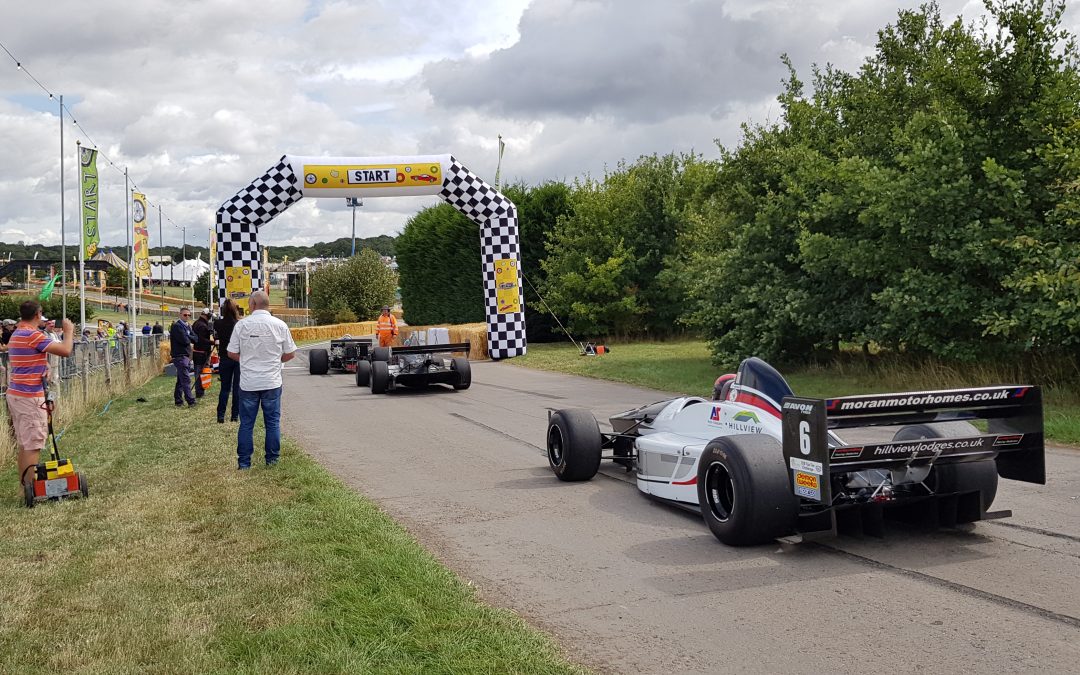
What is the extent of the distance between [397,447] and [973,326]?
9183 millimetres

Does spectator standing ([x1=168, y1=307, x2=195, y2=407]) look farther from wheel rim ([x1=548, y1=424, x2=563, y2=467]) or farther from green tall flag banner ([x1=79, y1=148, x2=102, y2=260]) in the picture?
green tall flag banner ([x1=79, y1=148, x2=102, y2=260])

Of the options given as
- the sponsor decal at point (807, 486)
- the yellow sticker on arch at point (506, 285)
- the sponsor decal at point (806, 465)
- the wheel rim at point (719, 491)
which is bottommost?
the wheel rim at point (719, 491)

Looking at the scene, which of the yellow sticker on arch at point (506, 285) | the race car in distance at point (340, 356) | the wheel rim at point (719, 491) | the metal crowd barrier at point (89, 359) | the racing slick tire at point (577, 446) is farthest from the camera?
the yellow sticker on arch at point (506, 285)

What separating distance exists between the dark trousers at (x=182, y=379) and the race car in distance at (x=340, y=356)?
7.22 meters

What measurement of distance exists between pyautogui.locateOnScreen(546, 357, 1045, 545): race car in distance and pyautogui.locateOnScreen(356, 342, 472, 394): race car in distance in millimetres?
12203

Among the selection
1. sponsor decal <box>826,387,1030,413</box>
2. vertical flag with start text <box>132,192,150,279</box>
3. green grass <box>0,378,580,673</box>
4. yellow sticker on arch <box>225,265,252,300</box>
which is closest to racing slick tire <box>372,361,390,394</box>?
yellow sticker on arch <box>225,265,252,300</box>

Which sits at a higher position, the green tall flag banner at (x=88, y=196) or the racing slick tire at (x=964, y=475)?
the green tall flag banner at (x=88, y=196)

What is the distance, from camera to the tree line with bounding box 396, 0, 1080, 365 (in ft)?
43.6

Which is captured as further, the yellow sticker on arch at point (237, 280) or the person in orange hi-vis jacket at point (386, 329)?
the yellow sticker on arch at point (237, 280)

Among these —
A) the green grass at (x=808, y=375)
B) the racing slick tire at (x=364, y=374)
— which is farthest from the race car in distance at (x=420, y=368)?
the green grass at (x=808, y=375)

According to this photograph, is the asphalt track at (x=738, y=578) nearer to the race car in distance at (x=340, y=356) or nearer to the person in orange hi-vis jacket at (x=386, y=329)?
the person in orange hi-vis jacket at (x=386, y=329)

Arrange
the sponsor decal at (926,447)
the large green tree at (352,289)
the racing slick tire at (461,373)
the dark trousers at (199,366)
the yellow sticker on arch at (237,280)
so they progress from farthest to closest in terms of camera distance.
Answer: the large green tree at (352,289) < the yellow sticker on arch at (237,280) < the racing slick tire at (461,373) < the dark trousers at (199,366) < the sponsor decal at (926,447)

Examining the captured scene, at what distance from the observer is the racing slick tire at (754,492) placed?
5.95m

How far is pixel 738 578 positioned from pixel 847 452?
41.4 inches
